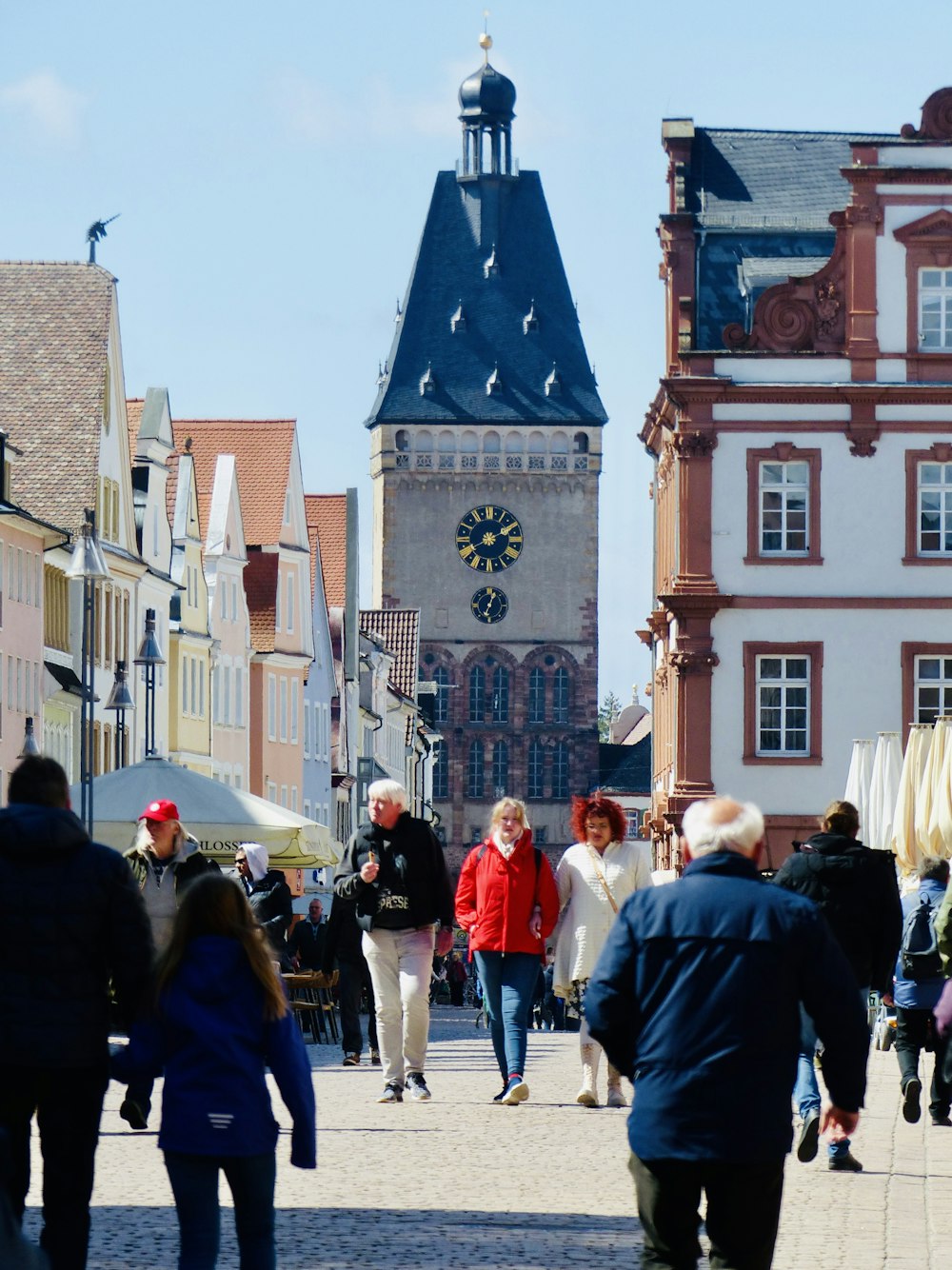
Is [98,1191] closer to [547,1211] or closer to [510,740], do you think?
[547,1211]

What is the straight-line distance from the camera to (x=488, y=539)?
111 metres

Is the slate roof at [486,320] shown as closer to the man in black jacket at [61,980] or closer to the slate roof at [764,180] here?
the slate roof at [764,180]

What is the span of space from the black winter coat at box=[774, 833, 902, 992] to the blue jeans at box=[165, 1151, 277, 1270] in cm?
581

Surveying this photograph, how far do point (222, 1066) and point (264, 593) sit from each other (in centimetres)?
6260

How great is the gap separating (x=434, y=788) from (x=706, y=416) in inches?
2632

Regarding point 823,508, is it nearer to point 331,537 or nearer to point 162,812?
point 162,812

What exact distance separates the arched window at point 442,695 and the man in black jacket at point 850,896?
322 feet

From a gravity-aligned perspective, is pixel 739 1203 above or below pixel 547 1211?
above

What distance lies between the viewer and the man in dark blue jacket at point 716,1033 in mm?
6500

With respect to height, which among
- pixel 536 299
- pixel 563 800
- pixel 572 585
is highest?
pixel 536 299

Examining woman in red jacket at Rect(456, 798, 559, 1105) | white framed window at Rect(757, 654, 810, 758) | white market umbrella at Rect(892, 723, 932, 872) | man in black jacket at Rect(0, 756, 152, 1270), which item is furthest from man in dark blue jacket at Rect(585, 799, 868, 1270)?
white framed window at Rect(757, 654, 810, 758)

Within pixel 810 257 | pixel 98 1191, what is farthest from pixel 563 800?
pixel 98 1191

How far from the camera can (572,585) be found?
112 metres

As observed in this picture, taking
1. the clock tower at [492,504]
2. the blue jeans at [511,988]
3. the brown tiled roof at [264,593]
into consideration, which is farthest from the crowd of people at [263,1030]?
the clock tower at [492,504]
